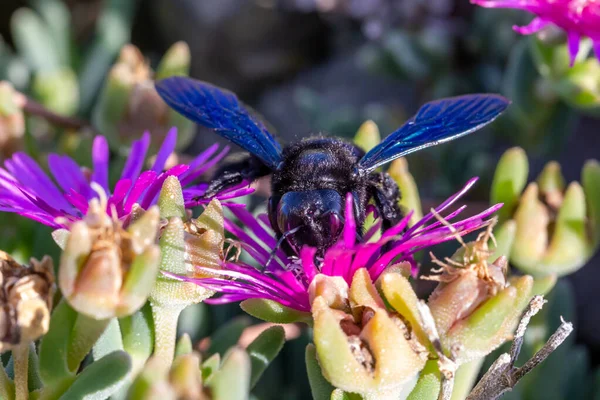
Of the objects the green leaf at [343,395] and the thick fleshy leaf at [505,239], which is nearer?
the green leaf at [343,395]

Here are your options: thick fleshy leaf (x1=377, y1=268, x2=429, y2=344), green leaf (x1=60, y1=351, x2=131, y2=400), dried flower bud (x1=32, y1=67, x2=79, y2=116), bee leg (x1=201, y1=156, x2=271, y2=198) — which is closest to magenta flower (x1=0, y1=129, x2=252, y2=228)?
bee leg (x1=201, y1=156, x2=271, y2=198)

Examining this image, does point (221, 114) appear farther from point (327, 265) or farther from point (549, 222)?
point (549, 222)

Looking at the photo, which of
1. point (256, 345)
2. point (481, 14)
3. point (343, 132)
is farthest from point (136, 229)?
point (481, 14)

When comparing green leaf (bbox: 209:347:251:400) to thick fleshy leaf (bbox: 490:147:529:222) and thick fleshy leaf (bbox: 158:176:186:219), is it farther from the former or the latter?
thick fleshy leaf (bbox: 490:147:529:222)

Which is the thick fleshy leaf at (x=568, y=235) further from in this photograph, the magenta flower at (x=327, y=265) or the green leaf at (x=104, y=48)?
the green leaf at (x=104, y=48)

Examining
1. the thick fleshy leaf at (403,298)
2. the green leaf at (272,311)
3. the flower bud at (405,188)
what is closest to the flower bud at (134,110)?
the flower bud at (405,188)
